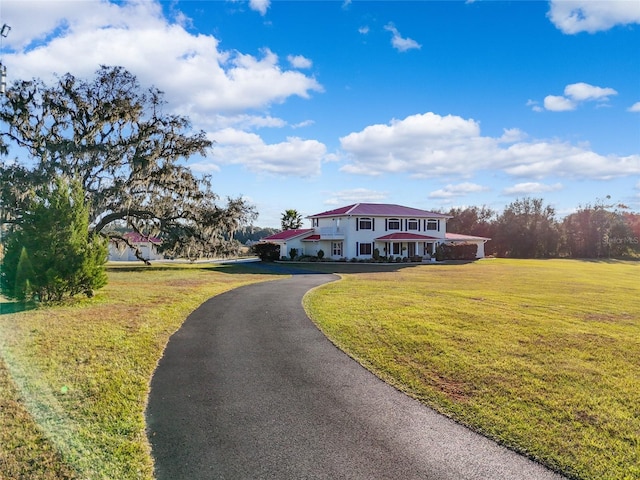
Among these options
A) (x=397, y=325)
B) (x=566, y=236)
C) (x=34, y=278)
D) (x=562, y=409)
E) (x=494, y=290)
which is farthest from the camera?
(x=566, y=236)

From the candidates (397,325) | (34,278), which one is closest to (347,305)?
(397,325)

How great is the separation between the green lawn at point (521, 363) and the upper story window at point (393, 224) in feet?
96.6

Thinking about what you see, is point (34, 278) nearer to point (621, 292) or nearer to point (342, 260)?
point (621, 292)

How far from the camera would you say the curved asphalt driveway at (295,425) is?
4418 mm

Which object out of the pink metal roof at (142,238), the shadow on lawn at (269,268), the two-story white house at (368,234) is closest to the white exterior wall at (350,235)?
the two-story white house at (368,234)

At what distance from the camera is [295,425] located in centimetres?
537

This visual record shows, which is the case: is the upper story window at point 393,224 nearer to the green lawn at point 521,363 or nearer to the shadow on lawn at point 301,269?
the shadow on lawn at point 301,269

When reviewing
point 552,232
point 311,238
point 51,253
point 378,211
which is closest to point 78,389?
point 51,253

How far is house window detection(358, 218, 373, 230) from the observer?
43.1 m

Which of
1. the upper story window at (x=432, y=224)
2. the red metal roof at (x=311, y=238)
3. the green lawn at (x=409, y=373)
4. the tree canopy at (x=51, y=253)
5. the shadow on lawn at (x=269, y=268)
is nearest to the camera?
the green lawn at (x=409, y=373)

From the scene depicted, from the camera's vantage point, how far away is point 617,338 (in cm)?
1002

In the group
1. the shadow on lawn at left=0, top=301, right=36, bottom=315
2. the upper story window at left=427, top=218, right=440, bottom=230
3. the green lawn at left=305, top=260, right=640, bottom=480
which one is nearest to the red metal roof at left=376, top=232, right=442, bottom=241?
the upper story window at left=427, top=218, right=440, bottom=230

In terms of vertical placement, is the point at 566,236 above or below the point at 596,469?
above

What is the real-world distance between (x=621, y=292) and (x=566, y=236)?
161 feet
